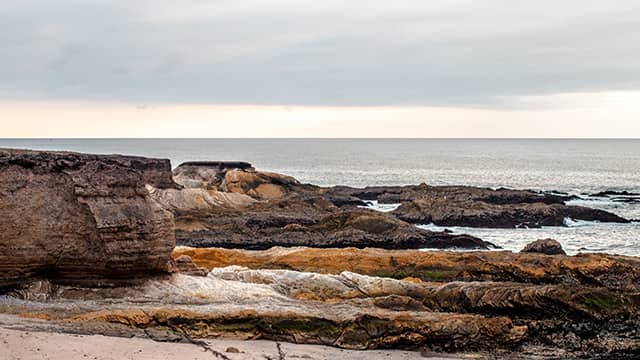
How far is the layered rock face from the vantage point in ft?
83.3

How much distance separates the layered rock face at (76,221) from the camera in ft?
83.3

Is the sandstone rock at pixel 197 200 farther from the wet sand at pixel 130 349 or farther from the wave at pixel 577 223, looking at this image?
the wet sand at pixel 130 349

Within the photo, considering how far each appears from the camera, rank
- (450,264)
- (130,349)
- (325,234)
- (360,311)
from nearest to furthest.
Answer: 1. (130,349)
2. (360,311)
3. (450,264)
4. (325,234)

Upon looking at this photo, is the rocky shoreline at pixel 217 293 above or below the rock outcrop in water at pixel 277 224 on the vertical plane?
above

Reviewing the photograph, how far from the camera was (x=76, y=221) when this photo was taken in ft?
85.6

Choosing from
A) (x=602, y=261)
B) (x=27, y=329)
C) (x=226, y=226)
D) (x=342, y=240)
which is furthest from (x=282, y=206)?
(x=27, y=329)

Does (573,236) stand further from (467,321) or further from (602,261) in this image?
(467,321)

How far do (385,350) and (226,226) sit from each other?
32051mm

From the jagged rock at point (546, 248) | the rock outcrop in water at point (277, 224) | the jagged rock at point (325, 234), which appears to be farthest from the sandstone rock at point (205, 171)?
the jagged rock at point (546, 248)

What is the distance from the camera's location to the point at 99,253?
26.2 m

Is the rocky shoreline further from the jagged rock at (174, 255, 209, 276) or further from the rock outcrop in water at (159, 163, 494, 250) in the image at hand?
the rock outcrop in water at (159, 163, 494, 250)

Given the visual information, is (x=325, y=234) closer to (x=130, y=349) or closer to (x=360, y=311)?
(x=360, y=311)

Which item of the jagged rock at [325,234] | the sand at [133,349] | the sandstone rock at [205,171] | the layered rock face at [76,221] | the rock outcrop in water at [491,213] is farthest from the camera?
the sandstone rock at [205,171]

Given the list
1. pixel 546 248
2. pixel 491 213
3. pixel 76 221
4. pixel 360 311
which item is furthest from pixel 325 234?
pixel 76 221
